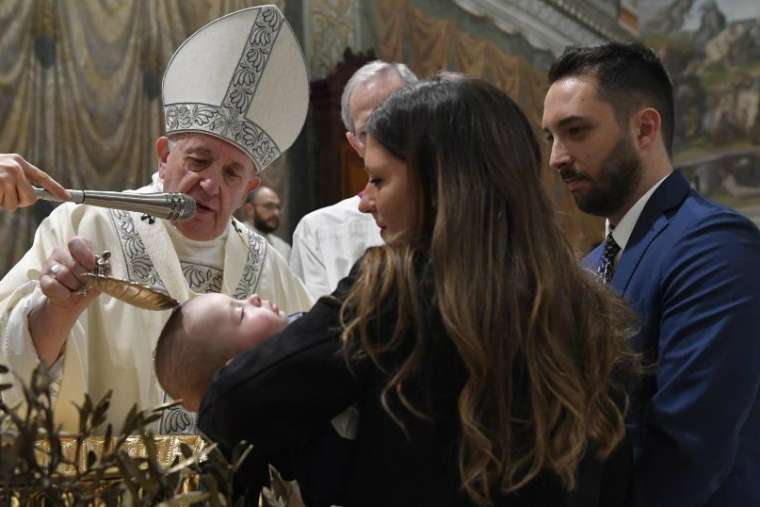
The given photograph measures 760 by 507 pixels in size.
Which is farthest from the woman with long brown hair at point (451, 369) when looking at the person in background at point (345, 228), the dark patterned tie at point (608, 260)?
the person in background at point (345, 228)

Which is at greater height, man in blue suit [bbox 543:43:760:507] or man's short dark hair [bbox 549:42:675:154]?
man's short dark hair [bbox 549:42:675:154]

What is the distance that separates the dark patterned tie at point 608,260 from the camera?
2.50m

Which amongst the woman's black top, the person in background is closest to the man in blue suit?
the woman's black top

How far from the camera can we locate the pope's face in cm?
319

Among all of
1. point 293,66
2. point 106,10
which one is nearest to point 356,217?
point 293,66

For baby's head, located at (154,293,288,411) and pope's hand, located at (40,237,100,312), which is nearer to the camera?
baby's head, located at (154,293,288,411)

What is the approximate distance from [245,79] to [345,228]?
1.07m

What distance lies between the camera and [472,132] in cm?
169

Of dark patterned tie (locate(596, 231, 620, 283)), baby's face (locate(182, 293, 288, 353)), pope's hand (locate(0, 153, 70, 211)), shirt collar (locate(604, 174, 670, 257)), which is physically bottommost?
dark patterned tie (locate(596, 231, 620, 283))

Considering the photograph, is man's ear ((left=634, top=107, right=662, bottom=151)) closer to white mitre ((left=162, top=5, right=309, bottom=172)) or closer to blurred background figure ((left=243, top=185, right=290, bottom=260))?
white mitre ((left=162, top=5, right=309, bottom=172))

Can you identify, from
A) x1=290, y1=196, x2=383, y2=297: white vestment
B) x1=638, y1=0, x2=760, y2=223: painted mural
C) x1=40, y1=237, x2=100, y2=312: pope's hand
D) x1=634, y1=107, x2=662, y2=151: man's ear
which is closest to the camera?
x1=40, y1=237, x2=100, y2=312: pope's hand

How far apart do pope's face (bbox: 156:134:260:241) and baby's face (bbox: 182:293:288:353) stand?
141 centimetres

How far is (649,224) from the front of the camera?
8.02ft

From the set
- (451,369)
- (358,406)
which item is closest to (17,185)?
(358,406)
